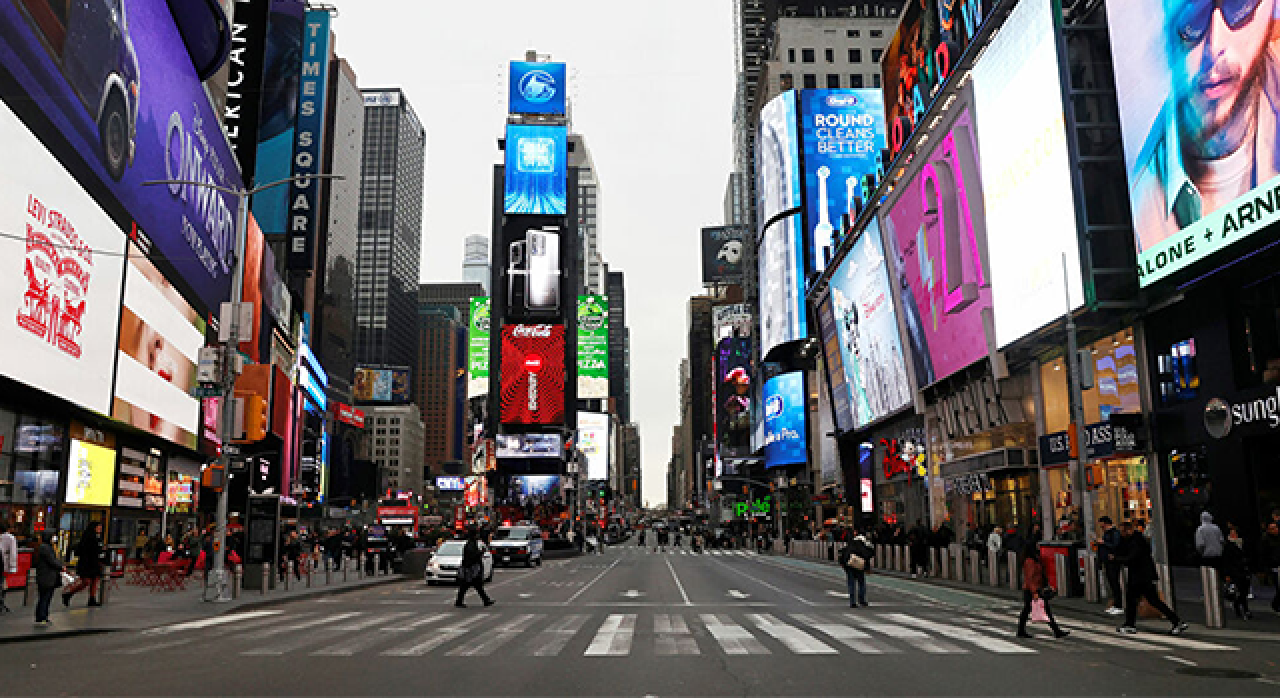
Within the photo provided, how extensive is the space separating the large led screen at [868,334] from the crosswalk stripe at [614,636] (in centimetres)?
2885

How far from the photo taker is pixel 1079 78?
25.2 m

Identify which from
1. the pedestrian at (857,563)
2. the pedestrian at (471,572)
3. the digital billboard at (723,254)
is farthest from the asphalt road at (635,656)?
the digital billboard at (723,254)

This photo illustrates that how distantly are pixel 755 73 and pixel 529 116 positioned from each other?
44185 millimetres

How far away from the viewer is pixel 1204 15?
19.1 m

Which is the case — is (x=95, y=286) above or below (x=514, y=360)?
below

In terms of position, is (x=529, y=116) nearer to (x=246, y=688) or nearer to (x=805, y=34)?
(x=805, y=34)

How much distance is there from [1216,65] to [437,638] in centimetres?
1851

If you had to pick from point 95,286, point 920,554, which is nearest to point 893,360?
point 920,554

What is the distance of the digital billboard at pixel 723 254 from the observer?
559ft

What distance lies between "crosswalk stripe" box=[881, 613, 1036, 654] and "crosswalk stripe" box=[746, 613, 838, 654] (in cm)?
210

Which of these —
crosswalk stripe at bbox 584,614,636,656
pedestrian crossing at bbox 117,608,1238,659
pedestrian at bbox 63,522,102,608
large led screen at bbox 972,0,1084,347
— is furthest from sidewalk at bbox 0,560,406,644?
large led screen at bbox 972,0,1084,347

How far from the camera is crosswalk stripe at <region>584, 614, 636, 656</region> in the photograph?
12.1 m

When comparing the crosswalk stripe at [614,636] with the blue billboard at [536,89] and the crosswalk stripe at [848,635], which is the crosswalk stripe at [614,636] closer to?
the crosswalk stripe at [848,635]

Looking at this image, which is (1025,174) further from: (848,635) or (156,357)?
(156,357)
